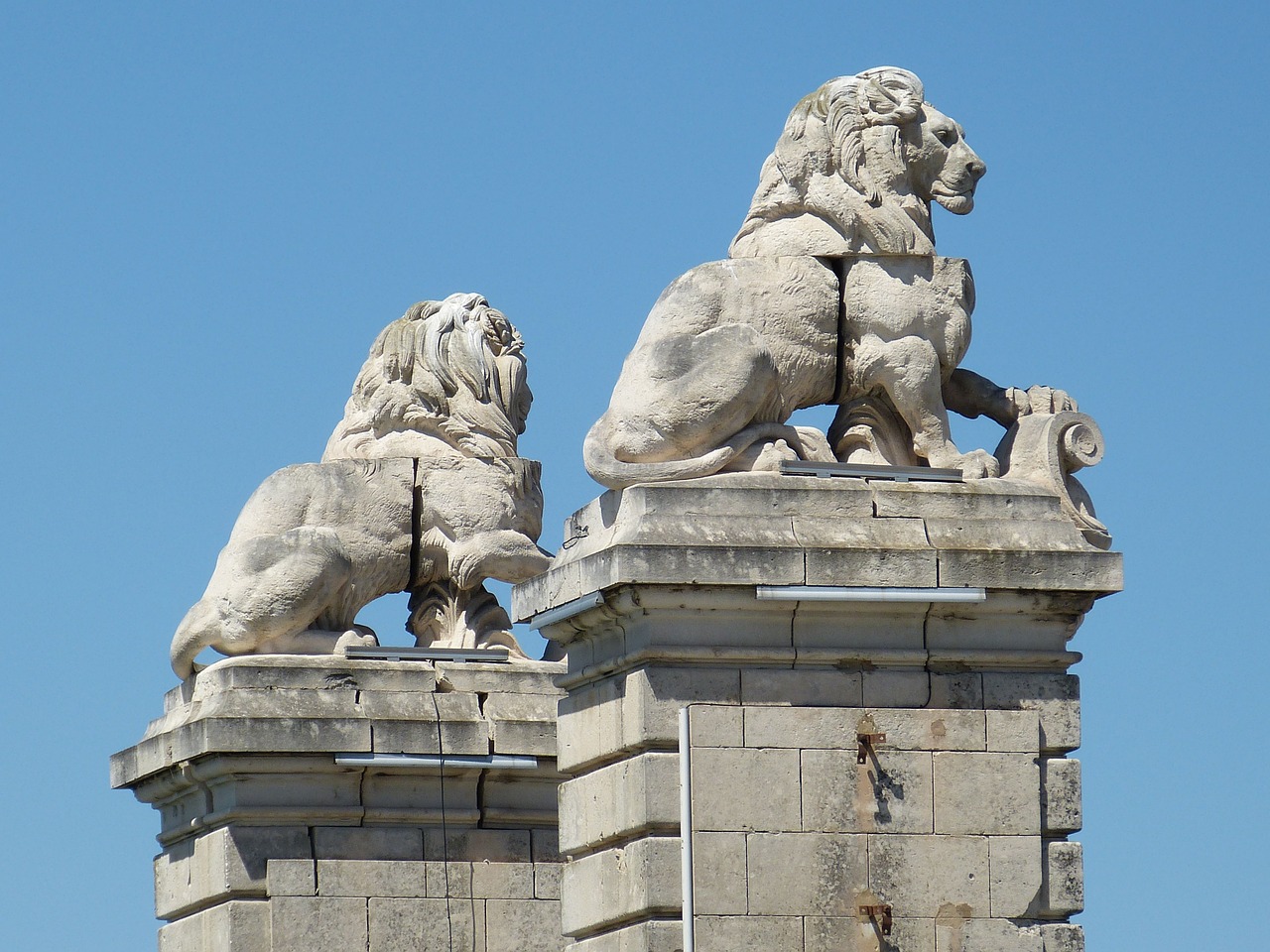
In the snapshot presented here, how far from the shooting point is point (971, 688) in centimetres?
1566

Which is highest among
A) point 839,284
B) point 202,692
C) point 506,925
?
point 839,284

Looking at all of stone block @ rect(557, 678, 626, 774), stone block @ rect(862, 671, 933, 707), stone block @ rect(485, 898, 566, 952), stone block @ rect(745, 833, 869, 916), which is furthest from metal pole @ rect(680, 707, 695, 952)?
stone block @ rect(485, 898, 566, 952)

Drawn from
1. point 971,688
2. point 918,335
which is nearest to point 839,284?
point 918,335

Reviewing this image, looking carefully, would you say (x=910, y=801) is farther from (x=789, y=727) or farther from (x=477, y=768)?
(x=477, y=768)

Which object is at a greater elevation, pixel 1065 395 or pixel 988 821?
pixel 1065 395

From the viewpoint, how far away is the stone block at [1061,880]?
15508 mm

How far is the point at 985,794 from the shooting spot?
15477 millimetres

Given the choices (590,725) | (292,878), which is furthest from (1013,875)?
(292,878)

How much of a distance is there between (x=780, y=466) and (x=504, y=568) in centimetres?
469

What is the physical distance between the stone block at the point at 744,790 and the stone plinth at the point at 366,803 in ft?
15.5

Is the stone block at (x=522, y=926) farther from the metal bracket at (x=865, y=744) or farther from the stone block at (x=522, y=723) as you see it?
the metal bracket at (x=865, y=744)

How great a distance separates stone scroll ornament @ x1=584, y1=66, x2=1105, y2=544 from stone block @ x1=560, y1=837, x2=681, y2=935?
6.27 ft

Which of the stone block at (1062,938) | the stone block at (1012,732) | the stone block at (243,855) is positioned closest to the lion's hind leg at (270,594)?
the stone block at (243,855)

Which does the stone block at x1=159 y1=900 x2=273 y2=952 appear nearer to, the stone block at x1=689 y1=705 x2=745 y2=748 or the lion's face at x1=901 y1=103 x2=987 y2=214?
the stone block at x1=689 y1=705 x2=745 y2=748
